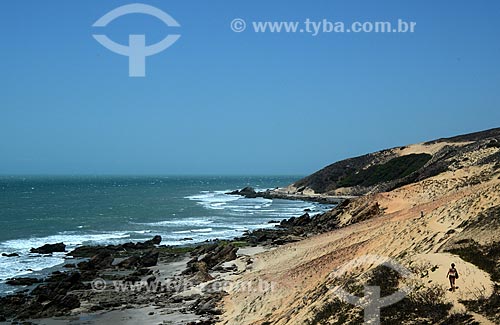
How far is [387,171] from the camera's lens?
10444cm

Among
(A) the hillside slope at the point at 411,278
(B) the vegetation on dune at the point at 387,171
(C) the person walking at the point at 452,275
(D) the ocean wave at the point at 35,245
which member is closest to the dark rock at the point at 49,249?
(D) the ocean wave at the point at 35,245

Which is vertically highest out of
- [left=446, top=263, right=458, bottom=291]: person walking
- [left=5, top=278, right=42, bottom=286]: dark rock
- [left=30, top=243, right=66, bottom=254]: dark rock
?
[left=446, top=263, right=458, bottom=291]: person walking

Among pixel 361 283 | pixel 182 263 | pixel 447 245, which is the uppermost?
pixel 447 245

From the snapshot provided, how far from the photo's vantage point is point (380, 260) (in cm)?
1861

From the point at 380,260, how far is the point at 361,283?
2341mm

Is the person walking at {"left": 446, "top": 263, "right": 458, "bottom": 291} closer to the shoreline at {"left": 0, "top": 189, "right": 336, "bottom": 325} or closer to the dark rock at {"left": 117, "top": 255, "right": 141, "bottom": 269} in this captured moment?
the shoreline at {"left": 0, "top": 189, "right": 336, "bottom": 325}

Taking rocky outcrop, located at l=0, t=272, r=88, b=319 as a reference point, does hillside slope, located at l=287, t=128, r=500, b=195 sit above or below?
above

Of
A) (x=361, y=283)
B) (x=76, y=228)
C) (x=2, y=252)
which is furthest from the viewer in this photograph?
(x=76, y=228)

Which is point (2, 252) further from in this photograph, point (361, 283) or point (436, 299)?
point (436, 299)

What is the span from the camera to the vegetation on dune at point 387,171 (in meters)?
98.9

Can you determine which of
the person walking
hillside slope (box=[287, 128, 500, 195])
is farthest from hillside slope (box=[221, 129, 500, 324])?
hillside slope (box=[287, 128, 500, 195])

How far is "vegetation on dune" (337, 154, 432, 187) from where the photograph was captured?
98938mm

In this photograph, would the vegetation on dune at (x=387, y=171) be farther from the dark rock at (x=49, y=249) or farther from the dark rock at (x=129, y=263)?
the dark rock at (x=129, y=263)

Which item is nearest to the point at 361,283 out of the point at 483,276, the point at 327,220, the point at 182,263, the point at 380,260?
the point at 380,260
